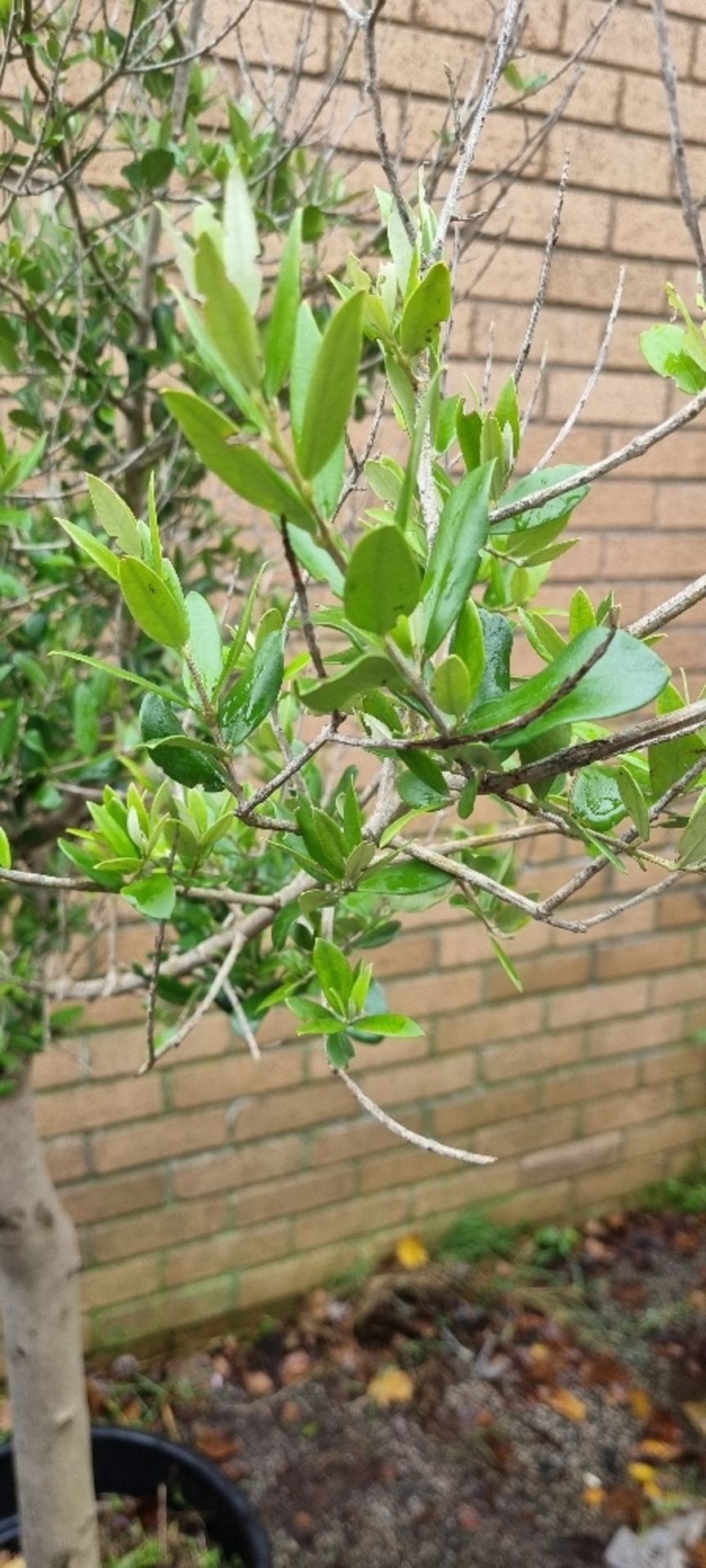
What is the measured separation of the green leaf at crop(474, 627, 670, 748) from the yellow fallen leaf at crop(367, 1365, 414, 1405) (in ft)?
6.21

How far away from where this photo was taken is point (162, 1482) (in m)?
1.63

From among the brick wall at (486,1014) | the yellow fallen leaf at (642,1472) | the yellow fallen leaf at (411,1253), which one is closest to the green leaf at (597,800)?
the brick wall at (486,1014)

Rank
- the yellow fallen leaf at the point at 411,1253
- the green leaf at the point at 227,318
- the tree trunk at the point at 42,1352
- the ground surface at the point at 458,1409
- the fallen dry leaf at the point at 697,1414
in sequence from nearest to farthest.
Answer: the green leaf at the point at 227,318 → the tree trunk at the point at 42,1352 → the ground surface at the point at 458,1409 → the fallen dry leaf at the point at 697,1414 → the yellow fallen leaf at the point at 411,1253

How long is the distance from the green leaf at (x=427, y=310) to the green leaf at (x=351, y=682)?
0.18m

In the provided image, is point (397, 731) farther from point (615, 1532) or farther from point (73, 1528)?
point (615, 1532)

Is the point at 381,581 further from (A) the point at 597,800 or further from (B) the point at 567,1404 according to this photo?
(B) the point at 567,1404

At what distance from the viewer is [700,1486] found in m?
1.80

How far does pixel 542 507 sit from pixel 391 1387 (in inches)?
74.2

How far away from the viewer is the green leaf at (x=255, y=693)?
47cm

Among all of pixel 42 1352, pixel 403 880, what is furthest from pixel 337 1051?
pixel 42 1352

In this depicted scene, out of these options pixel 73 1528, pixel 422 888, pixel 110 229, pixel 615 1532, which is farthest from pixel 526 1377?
A: pixel 110 229

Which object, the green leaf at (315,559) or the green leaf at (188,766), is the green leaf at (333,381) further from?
the green leaf at (188,766)

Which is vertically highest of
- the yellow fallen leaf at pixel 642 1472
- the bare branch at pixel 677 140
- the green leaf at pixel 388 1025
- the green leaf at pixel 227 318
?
the bare branch at pixel 677 140

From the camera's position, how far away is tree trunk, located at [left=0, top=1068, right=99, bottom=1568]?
121cm
